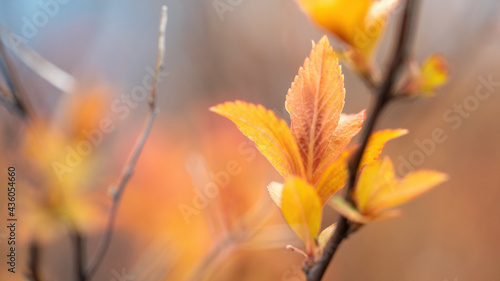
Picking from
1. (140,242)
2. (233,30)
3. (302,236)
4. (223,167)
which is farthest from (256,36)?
(302,236)

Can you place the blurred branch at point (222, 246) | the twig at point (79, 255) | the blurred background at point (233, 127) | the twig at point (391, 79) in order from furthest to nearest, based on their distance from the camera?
the blurred background at point (233, 127), the blurred branch at point (222, 246), the twig at point (79, 255), the twig at point (391, 79)

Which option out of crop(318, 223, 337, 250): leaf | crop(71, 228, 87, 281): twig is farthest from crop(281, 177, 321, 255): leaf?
crop(71, 228, 87, 281): twig

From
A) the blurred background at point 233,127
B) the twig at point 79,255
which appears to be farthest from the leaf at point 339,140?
the blurred background at point 233,127

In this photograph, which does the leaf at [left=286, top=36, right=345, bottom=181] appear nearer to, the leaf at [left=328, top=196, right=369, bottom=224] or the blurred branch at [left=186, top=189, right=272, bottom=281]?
the leaf at [left=328, top=196, right=369, bottom=224]

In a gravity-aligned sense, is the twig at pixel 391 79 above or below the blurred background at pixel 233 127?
above

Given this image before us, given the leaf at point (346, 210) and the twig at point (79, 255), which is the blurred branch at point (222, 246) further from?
the leaf at point (346, 210)

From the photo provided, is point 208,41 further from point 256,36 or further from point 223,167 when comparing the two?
point 223,167
